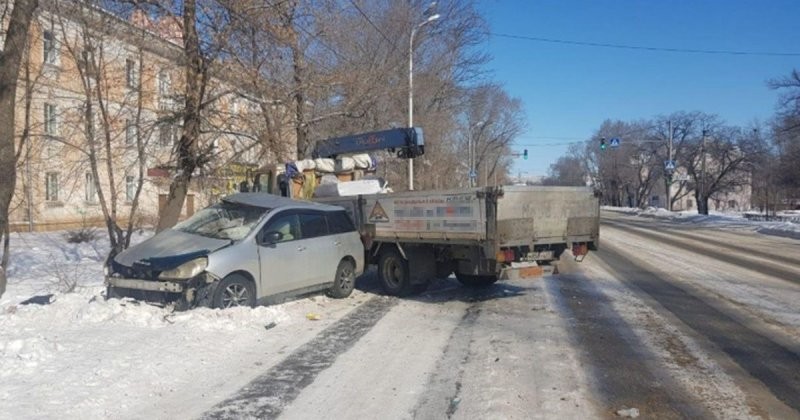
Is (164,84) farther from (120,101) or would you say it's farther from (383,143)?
(383,143)

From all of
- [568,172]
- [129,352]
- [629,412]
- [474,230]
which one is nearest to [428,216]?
[474,230]

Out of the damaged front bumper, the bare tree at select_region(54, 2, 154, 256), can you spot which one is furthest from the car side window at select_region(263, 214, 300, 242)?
the bare tree at select_region(54, 2, 154, 256)

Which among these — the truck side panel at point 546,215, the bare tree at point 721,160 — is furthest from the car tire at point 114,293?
the bare tree at point 721,160

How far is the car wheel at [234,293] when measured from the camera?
8192 mm

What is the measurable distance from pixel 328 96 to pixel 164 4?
6.94 metres

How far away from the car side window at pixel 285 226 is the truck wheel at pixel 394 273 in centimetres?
195

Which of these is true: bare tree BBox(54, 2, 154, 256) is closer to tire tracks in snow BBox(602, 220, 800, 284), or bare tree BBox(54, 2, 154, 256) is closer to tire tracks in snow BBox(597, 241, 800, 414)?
tire tracks in snow BBox(597, 241, 800, 414)

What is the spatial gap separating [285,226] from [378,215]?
2.06 metres

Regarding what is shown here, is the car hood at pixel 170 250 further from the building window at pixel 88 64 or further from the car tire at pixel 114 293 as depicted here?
the building window at pixel 88 64

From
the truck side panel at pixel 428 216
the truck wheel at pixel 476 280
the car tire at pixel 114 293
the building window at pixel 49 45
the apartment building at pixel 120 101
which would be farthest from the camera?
the building window at pixel 49 45

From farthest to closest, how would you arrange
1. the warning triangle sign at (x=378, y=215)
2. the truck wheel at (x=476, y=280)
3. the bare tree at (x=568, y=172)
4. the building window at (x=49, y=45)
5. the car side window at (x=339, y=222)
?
the bare tree at (x=568, y=172) < the building window at (x=49, y=45) < the truck wheel at (x=476, y=280) < the warning triangle sign at (x=378, y=215) < the car side window at (x=339, y=222)

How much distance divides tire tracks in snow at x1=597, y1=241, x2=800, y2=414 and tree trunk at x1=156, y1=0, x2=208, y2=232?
28.4 ft

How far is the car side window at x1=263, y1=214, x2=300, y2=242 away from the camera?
30.8 ft

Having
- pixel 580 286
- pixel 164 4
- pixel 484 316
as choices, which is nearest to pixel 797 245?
pixel 580 286
